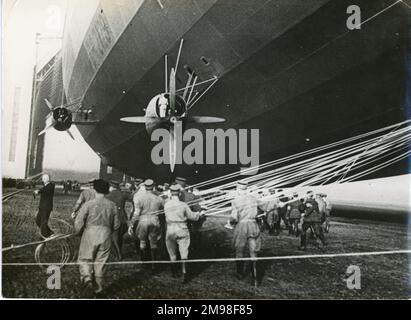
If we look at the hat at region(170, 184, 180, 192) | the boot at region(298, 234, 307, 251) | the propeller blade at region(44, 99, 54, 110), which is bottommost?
the boot at region(298, 234, 307, 251)

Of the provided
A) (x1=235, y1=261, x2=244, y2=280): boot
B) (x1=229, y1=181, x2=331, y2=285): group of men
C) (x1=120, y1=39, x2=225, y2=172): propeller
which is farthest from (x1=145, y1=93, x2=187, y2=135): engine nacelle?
(x1=235, y1=261, x2=244, y2=280): boot

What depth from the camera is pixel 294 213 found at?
3.05 m

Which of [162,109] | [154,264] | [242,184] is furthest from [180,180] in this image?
[154,264]

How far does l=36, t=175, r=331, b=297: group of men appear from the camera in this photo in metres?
2.95

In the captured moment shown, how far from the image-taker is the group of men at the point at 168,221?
2.95 metres

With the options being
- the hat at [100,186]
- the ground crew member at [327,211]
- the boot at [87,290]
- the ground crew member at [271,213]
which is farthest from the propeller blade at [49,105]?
the ground crew member at [327,211]

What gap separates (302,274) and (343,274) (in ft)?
1.05

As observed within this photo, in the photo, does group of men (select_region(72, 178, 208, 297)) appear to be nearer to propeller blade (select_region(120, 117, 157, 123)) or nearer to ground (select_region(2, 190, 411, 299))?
ground (select_region(2, 190, 411, 299))

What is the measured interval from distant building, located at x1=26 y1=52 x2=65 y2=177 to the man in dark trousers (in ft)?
0.46

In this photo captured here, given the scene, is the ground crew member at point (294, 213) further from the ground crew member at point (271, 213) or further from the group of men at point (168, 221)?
the ground crew member at point (271, 213)

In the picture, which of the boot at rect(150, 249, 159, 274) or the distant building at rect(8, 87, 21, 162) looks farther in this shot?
the distant building at rect(8, 87, 21, 162)

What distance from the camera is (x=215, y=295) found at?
292cm

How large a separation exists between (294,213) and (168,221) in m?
1.02

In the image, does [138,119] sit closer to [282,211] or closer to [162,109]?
[162,109]
